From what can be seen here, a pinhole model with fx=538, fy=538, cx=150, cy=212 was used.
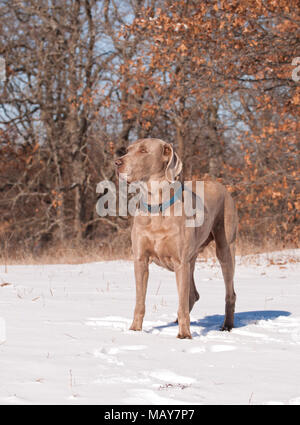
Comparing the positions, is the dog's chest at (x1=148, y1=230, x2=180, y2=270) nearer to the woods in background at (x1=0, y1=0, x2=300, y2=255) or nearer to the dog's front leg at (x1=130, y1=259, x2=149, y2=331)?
the dog's front leg at (x1=130, y1=259, x2=149, y2=331)

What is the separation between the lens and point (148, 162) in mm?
4352

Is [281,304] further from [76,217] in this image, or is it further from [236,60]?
[76,217]

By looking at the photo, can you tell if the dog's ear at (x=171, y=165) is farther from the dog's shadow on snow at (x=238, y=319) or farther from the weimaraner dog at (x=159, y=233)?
the dog's shadow on snow at (x=238, y=319)

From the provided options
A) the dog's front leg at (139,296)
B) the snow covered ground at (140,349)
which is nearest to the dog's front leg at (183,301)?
the snow covered ground at (140,349)

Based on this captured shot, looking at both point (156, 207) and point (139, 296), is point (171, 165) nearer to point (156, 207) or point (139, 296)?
point (156, 207)

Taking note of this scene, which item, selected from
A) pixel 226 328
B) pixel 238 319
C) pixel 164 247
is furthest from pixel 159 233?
pixel 238 319

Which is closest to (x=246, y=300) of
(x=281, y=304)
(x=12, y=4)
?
(x=281, y=304)

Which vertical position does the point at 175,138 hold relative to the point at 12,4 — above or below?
below

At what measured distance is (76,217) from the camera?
18.8m

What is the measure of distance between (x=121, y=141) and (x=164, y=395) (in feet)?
51.5

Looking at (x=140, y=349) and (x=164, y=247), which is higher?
(x=164, y=247)

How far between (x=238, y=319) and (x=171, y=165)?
194cm

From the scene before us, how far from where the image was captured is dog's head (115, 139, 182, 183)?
4.27 m

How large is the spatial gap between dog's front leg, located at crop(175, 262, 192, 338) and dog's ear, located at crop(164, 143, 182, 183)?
0.72 m
